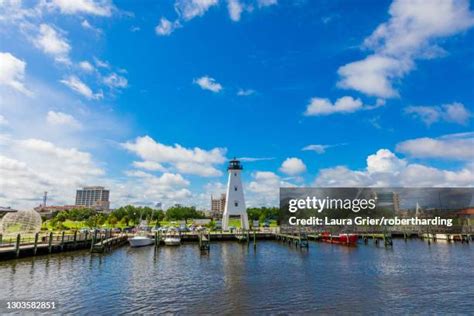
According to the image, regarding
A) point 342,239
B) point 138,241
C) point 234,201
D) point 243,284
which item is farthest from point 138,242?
point 342,239

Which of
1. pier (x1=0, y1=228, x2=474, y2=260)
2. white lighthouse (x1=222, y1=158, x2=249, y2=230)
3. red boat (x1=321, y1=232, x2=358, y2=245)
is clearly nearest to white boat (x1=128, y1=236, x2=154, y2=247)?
pier (x1=0, y1=228, x2=474, y2=260)

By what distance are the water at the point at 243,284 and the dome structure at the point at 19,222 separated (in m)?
16.0

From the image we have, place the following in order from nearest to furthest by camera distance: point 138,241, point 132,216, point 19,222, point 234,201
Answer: point 19,222 → point 138,241 → point 234,201 → point 132,216

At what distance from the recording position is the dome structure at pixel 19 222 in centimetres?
6062

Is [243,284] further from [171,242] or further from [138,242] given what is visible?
[138,242]

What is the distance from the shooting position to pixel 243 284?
108 ft

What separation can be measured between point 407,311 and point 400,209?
13622 centimetres

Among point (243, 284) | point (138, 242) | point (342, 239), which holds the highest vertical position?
point (342, 239)

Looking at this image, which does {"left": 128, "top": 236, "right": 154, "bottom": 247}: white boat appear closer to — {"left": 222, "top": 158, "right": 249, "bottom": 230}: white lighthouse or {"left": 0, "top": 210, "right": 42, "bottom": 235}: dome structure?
{"left": 0, "top": 210, "right": 42, "bottom": 235}: dome structure

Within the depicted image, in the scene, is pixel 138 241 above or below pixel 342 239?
below

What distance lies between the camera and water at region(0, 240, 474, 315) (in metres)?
25.5

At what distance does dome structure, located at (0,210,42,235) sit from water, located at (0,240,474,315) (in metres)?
16.0

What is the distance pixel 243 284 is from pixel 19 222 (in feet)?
159

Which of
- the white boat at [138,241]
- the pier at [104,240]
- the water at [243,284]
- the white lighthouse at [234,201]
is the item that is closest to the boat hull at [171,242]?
the pier at [104,240]
